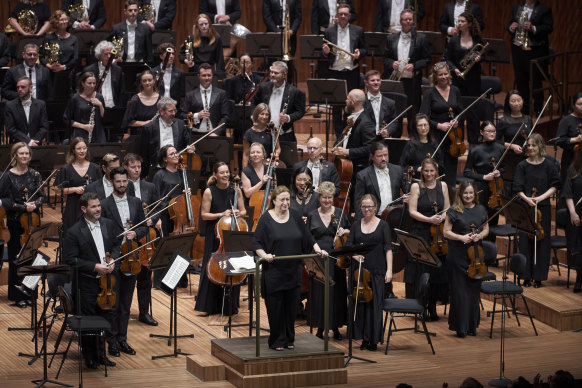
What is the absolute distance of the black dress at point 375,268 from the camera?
7984 mm

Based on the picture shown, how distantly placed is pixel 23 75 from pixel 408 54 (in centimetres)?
396

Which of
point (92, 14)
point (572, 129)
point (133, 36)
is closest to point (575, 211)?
point (572, 129)

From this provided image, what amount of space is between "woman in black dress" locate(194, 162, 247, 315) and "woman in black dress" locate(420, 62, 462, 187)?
88.8 inches

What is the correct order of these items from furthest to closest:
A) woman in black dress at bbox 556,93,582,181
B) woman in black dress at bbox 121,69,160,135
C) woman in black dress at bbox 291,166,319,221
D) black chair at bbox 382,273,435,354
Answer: woman in black dress at bbox 121,69,160,135 < woman in black dress at bbox 556,93,582,181 < woman in black dress at bbox 291,166,319,221 < black chair at bbox 382,273,435,354

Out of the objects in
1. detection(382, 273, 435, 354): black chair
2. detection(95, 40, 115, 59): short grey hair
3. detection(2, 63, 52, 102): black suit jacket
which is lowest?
detection(382, 273, 435, 354): black chair

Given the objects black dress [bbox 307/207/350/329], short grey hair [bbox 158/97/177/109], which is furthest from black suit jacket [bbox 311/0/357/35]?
black dress [bbox 307/207/350/329]

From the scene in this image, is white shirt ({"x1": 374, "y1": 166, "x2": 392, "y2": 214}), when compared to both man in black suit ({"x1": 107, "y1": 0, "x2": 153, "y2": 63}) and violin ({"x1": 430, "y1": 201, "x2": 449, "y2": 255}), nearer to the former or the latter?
violin ({"x1": 430, "y1": 201, "x2": 449, "y2": 255})

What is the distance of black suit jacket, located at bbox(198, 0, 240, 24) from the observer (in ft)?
40.0

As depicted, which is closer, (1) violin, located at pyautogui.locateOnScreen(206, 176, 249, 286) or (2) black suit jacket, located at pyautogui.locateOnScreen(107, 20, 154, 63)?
(1) violin, located at pyautogui.locateOnScreen(206, 176, 249, 286)

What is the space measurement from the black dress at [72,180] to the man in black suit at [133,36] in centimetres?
282

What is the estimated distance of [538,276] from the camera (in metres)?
9.29

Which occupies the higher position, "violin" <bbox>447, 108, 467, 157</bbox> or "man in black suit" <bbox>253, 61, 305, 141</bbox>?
"man in black suit" <bbox>253, 61, 305, 141</bbox>

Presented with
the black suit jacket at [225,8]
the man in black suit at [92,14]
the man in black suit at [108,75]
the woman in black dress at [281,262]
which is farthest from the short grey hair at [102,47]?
the woman in black dress at [281,262]

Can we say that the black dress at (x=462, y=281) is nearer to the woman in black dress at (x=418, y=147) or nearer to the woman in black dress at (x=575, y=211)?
the woman in black dress at (x=418, y=147)
